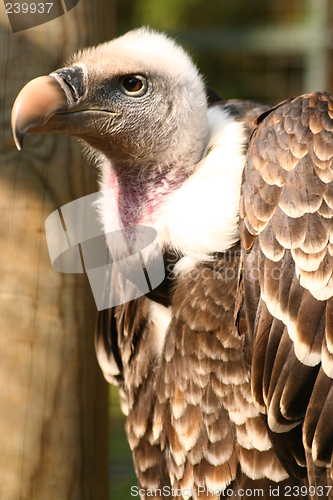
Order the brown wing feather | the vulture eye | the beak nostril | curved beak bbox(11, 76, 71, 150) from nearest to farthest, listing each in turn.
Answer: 1. the brown wing feather
2. curved beak bbox(11, 76, 71, 150)
3. the beak nostril
4. the vulture eye

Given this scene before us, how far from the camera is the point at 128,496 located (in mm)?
3016

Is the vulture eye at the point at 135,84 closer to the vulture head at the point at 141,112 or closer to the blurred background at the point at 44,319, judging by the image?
the vulture head at the point at 141,112

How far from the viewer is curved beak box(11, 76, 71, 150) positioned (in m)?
1.69

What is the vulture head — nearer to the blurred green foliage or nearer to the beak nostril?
the beak nostril

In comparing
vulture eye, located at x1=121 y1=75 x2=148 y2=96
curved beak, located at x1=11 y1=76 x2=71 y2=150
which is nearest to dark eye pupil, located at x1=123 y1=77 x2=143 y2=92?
vulture eye, located at x1=121 y1=75 x2=148 y2=96

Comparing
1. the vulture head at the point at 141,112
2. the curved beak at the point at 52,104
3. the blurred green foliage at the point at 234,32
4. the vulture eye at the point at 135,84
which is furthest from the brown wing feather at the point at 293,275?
the blurred green foliage at the point at 234,32

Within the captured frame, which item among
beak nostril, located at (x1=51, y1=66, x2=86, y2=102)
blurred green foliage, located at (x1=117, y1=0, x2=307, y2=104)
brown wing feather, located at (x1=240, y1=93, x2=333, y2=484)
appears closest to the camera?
brown wing feather, located at (x1=240, y1=93, x2=333, y2=484)

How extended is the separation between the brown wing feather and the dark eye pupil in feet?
1.66

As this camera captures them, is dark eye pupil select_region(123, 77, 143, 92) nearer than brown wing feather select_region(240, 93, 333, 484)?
No

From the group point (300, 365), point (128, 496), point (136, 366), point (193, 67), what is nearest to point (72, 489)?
point (136, 366)

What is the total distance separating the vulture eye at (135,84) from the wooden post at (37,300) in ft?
0.56

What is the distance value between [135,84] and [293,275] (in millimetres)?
844

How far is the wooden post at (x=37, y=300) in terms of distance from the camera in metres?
1.85

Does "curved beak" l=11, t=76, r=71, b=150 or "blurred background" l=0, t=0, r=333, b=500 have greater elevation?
"curved beak" l=11, t=76, r=71, b=150
